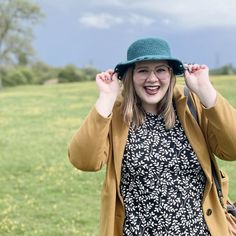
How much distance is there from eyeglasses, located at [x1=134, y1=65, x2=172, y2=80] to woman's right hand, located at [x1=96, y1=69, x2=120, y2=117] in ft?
0.47

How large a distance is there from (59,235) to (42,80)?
57142 millimetres

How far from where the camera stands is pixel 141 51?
299 centimetres

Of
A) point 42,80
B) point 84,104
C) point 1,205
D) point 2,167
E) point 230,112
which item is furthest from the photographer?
point 42,80

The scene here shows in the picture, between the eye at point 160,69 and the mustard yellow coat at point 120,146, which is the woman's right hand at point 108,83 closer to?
the mustard yellow coat at point 120,146

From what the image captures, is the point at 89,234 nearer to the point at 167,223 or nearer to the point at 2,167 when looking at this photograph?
the point at 167,223

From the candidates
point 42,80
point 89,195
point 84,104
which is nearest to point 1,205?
point 89,195

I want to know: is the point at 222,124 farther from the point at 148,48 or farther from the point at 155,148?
the point at 148,48

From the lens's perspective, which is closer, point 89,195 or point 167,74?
point 167,74

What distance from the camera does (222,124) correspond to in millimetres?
2906

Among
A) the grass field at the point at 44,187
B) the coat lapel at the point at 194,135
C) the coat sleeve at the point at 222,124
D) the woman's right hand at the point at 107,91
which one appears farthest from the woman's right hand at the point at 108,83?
the grass field at the point at 44,187

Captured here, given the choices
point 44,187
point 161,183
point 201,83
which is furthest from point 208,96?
point 44,187

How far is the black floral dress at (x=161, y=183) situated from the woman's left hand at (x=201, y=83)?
20 centimetres

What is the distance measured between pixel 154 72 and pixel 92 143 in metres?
0.50

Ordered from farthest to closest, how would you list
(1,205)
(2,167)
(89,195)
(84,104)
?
1. (84,104)
2. (2,167)
3. (89,195)
4. (1,205)
